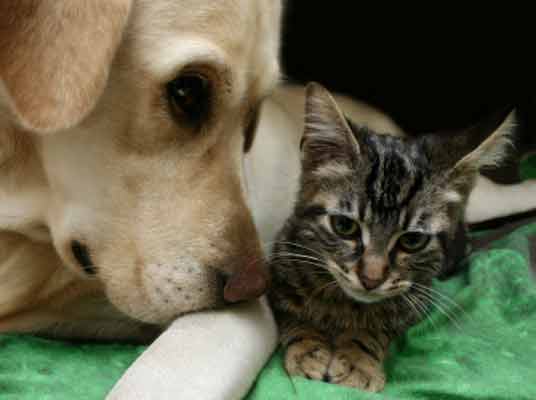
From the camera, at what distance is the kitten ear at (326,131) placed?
5.44 feet

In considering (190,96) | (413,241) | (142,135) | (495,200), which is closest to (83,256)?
(142,135)

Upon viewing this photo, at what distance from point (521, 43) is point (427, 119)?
0.46 metres

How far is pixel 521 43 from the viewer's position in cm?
268

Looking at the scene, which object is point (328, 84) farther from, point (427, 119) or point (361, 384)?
point (361, 384)

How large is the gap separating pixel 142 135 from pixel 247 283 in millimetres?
364

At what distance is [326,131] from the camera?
170cm

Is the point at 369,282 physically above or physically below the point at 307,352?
above

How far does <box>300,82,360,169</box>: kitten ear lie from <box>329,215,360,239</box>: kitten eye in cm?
15

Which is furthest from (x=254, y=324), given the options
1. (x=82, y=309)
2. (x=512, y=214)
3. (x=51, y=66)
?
(x=512, y=214)

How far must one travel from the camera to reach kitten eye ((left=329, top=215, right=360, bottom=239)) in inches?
63.7

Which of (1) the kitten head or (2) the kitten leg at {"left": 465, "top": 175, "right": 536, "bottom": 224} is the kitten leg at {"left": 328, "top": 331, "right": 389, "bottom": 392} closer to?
(1) the kitten head

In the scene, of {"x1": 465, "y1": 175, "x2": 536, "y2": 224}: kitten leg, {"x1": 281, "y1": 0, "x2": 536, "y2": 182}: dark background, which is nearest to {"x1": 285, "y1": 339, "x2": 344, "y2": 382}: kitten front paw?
{"x1": 465, "y1": 175, "x2": 536, "y2": 224}: kitten leg

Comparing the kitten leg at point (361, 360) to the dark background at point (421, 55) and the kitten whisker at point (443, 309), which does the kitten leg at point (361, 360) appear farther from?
the dark background at point (421, 55)

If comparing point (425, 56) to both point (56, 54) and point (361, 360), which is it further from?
point (56, 54)
